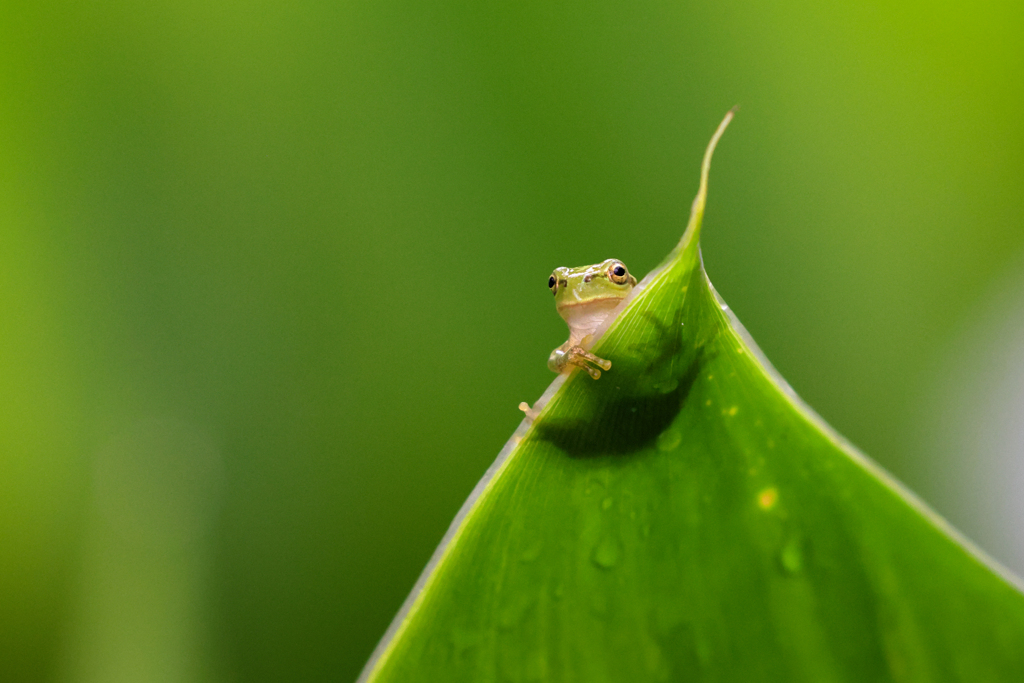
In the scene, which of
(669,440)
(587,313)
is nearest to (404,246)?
(587,313)

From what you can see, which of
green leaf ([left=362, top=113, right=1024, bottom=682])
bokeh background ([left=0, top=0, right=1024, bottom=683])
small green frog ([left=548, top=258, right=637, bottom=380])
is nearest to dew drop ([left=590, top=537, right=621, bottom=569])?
green leaf ([left=362, top=113, right=1024, bottom=682])

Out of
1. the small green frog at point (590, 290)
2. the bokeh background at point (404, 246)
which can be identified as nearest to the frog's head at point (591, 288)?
the small green frog at point (590, 290)

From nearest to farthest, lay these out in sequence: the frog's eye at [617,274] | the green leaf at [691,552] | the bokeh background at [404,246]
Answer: the green leaf at [691,552]
the frog's eye at [617,274]
the bokeh background at [404,246]

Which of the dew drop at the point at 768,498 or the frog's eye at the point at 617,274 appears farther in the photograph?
the frog's eye at the point at 617,274

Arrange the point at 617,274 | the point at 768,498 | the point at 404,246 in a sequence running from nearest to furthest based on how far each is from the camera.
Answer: the point at 768,498, the point at 617,274, the point at 404,246

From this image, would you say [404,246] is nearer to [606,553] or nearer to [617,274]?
[617,274]

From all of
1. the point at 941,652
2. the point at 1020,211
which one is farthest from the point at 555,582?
the point at 1020,211

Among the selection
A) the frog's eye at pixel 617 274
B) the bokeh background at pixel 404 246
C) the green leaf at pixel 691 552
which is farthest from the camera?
the bokeh background at pixel 404 246

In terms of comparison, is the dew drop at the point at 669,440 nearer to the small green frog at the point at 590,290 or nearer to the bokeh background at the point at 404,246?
the small green frog at the point at 590,290
